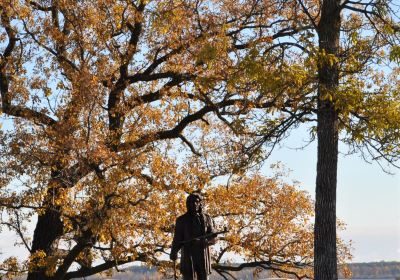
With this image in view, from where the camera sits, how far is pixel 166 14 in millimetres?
16656

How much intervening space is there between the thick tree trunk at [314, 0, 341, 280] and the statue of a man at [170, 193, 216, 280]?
2198 mm

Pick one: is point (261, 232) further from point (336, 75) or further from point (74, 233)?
point (336, 75)

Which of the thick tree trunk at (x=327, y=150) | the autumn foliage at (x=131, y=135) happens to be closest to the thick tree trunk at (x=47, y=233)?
the autumn foliage at (x=131, y=135)

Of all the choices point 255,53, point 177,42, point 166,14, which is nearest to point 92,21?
point 177,42

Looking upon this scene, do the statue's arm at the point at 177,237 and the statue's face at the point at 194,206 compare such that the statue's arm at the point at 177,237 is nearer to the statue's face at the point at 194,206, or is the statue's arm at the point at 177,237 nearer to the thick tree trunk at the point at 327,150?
the statue's face at the point at 194,206

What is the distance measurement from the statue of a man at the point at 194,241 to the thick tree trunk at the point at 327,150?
2.20 m

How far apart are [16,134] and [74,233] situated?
14.6ft

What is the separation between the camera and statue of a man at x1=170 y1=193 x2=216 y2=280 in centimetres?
1297

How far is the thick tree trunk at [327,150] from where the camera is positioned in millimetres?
13203

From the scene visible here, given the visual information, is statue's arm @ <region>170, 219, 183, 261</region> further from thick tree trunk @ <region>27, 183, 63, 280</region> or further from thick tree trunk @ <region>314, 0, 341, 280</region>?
thick tree trunk @ <region>27, 183, 63, 280</region>

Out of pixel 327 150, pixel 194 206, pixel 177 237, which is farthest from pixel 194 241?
pixel 327 150

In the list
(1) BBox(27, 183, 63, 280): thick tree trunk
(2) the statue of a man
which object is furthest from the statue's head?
(1) BBox(27, 183, 63, 280): thick tree trunk

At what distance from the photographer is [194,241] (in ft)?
42.6

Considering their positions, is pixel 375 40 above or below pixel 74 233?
above
